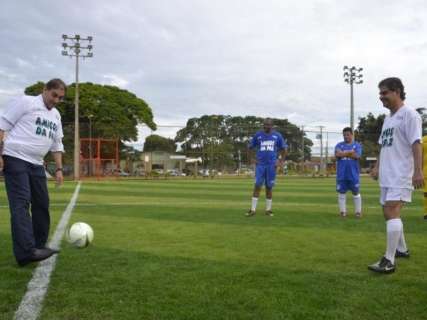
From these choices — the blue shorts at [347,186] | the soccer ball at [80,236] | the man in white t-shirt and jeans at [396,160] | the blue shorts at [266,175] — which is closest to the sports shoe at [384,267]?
the man in white t-shirt and jeans at [396,160]

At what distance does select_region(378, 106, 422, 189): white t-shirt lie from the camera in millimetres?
4691

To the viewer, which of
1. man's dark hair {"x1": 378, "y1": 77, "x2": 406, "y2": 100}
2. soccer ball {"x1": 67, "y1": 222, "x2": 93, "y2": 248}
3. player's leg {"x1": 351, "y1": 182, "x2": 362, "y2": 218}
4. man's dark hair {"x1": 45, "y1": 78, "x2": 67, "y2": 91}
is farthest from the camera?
player's leg {"x1": 351, "y1": 182, "x2": 362, "y2": 218}

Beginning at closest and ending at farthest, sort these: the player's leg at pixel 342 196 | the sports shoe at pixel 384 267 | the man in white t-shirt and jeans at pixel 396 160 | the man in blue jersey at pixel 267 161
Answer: the sports shoe at pixel 384 267
the man in white t-shirt and jeans at pixel 396 160
the player's leg at pixel 342 196
the man in blue jersey at pixel 267 161

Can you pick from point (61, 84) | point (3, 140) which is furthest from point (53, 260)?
point (61, 84)

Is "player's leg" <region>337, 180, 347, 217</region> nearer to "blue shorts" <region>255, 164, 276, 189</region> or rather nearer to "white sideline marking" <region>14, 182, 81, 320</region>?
"blue shorts" <region>255, 164, 276, 189</region>

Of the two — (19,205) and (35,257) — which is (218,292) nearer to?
(35,257)

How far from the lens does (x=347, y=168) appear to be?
10164 mm

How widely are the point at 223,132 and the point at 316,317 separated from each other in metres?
66.5

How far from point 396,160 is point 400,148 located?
13cm

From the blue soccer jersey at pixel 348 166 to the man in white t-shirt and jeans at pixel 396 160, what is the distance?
207 inches

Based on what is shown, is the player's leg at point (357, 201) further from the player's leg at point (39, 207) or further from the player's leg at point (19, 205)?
the player's leg at point (19, 205)

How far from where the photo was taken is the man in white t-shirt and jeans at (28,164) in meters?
4.75

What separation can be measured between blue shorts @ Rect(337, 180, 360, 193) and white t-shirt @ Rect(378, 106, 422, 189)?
524 cm

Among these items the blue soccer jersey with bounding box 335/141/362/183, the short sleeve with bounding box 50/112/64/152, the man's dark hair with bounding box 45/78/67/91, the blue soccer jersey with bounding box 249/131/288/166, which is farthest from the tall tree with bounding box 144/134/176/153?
the man's dark hair with bounding box 45/78/67/91
